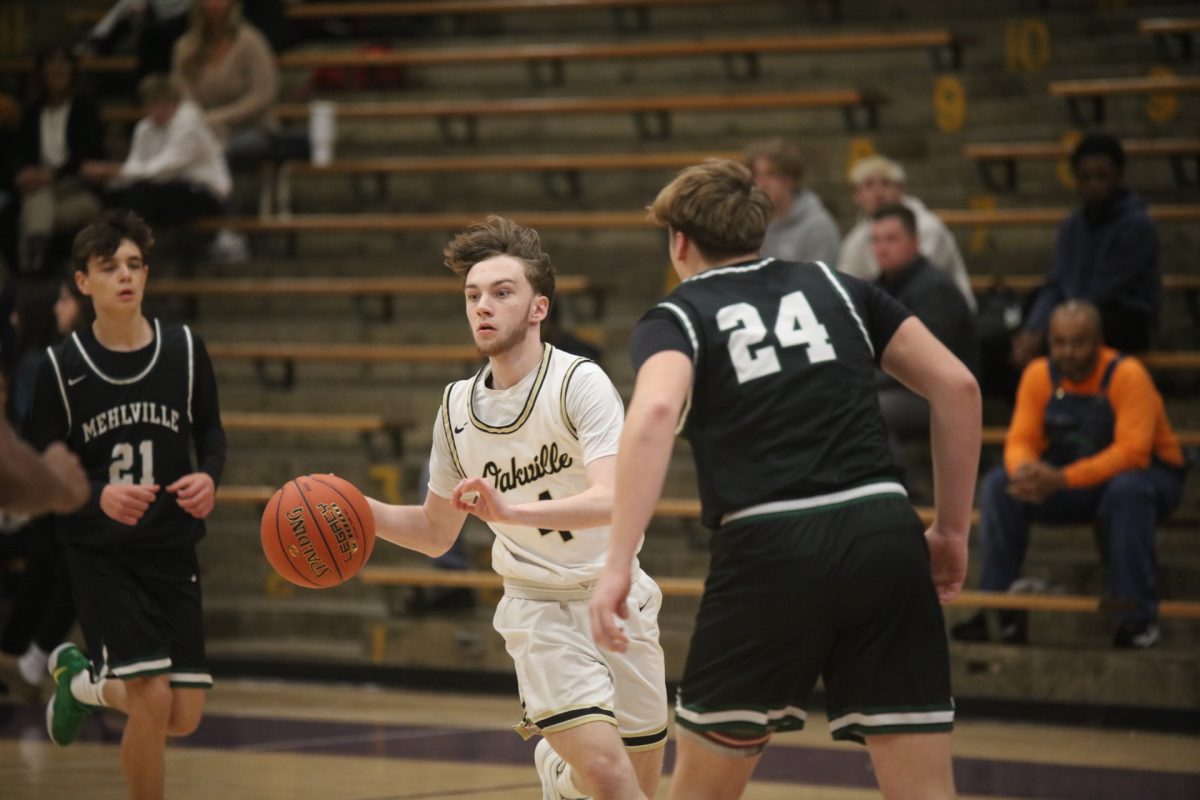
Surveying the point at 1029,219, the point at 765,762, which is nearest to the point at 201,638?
the point at 765,762

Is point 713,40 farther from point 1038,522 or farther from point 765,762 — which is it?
point 765,762

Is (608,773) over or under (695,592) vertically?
over

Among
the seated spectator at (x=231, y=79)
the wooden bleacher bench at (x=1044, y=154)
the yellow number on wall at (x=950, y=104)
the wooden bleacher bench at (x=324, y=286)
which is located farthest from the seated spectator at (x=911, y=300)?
the seated spectator at (x=231, y=79)

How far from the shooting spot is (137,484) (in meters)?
5.08

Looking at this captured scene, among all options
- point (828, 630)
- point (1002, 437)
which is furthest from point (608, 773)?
point (1002, 437)

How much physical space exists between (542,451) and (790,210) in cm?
442

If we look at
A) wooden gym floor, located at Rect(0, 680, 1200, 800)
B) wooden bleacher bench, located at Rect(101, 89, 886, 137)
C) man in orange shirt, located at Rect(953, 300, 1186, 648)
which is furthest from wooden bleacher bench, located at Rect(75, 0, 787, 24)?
wooden gym floor, located at Rect(0, 680, 1200, 800)

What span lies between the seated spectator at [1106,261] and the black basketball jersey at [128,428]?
4.34 meters

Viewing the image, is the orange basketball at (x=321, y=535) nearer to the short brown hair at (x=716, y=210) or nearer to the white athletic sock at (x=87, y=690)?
the short brown hair at (x=716, y=210)

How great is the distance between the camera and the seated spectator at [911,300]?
754 cm

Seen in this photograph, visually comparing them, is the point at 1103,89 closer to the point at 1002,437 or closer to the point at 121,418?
the point at 1002,437

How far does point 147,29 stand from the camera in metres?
11.8

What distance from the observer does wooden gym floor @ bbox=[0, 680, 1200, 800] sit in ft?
18.9

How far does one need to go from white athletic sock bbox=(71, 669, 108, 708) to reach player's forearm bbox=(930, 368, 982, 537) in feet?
10.4
